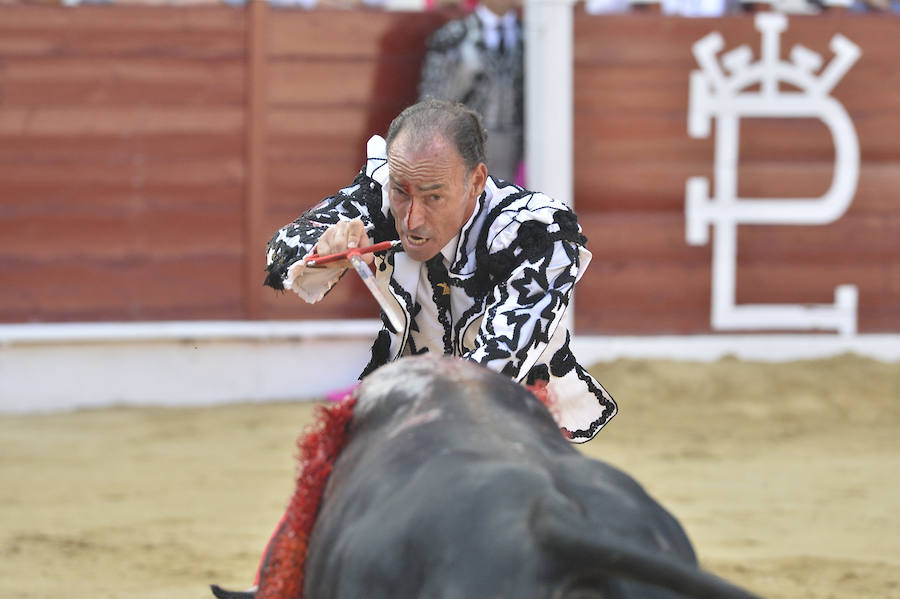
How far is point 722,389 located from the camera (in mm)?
5957

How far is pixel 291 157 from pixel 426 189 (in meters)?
4.26

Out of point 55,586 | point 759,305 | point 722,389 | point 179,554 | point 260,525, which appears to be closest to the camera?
point 55,586

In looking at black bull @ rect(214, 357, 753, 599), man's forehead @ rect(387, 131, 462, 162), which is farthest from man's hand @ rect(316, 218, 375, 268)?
black bull @ rect(214, 357, 753, 599)

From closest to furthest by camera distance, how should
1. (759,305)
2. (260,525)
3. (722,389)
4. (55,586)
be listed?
(55,586)
(260,525)
(722,389)
(759,305)

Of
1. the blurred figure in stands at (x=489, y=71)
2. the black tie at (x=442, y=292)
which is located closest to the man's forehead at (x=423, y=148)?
the black tie at (x=442, y=292)

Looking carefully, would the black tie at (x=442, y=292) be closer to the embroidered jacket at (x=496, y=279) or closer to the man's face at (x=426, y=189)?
the embroidered jacket at (x=496, y=279)

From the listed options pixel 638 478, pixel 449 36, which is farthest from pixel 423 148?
pixel 449 36

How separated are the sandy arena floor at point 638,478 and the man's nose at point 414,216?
1325mm

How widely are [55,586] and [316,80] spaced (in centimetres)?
350

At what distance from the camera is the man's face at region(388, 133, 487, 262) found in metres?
2.13

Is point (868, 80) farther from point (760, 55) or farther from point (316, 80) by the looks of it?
point (316, 80)

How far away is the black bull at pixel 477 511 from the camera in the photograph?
46.3 inches

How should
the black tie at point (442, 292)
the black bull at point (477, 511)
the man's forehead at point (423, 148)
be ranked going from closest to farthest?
the black bull at point (477, 511)
the man's forehead at point (423, 148)
the black tie at point (442, 292)

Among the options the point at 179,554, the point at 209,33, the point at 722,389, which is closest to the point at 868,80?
the point at 722,389
